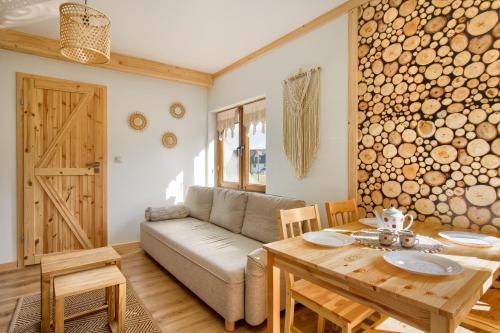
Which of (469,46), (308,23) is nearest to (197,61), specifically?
(308,23)

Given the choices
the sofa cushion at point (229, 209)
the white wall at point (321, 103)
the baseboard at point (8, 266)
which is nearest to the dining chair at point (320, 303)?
the white wall at point (321, 103)

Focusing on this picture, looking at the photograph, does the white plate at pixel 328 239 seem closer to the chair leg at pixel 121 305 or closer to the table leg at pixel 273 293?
the table leg at pixel 273 293

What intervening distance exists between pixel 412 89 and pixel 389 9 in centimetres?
69

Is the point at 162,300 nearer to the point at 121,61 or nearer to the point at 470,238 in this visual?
the point at 470,238

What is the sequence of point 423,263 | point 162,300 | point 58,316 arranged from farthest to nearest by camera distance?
point 162,300 → point 58,316 → point 423,263

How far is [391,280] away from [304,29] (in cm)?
255

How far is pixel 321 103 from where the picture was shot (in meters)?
2.65

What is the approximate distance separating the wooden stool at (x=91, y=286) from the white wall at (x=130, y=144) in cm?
181

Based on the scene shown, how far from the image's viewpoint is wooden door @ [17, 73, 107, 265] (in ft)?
10.2

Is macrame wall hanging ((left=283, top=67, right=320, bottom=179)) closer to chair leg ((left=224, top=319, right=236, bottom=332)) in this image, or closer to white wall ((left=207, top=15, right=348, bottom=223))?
white wall ((left=207, top=15, right=348, bottom=223))

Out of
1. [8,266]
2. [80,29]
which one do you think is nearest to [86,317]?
[8,266]

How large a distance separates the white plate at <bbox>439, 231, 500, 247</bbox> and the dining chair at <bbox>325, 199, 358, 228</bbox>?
616 mm

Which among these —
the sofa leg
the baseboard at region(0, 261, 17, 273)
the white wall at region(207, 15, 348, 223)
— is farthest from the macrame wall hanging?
the baseboard at region(0, 261, 17, 273)

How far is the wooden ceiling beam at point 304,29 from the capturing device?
7.89 feet
